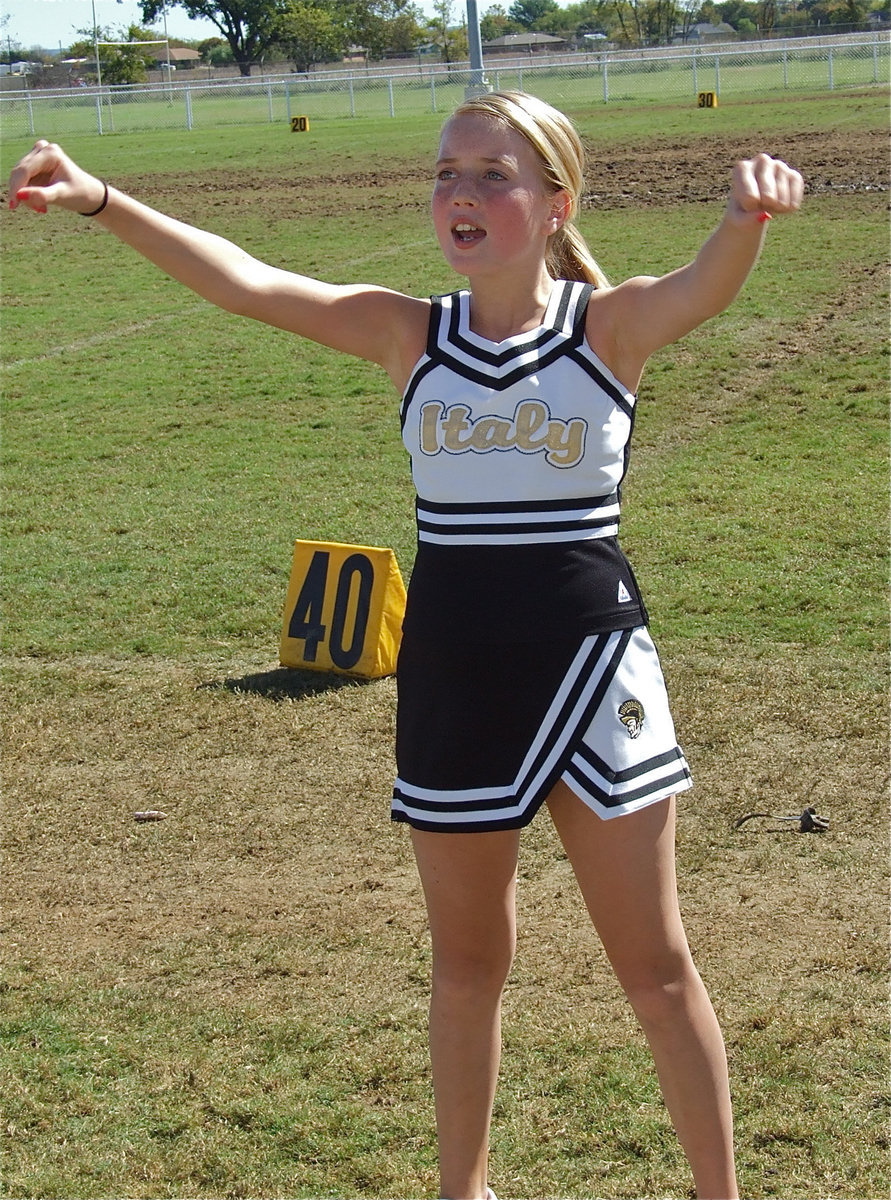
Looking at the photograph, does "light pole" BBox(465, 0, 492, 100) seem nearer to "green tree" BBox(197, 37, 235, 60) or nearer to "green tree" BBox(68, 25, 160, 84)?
"green tree" BBox(68, 25, 160, 84)

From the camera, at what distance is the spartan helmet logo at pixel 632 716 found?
2377mm

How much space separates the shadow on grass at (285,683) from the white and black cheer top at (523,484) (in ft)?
11.1

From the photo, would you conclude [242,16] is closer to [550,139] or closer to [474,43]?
[474,43]

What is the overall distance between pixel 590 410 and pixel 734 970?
1860 mm

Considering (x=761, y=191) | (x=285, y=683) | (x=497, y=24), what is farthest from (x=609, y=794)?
(x=497, y=24)

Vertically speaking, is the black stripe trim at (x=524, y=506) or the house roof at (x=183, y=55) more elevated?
the house roof at (x=183, y=55)

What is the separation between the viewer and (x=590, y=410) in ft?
7.76

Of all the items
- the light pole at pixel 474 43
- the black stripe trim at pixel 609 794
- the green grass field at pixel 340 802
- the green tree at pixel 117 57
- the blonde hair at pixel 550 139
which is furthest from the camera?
the green tree at pixel 117 57

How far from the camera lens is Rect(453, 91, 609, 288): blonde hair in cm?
243

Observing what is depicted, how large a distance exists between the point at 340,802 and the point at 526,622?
8.49 ft

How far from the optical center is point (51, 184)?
8.10 feet

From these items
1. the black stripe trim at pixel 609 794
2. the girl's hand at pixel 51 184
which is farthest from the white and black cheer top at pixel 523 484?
the girl's hand at pixel 51 184

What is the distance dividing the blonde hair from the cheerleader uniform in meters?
0.28

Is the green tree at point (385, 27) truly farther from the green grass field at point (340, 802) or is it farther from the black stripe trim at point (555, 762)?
the black stripe trim at point (555, 762)
